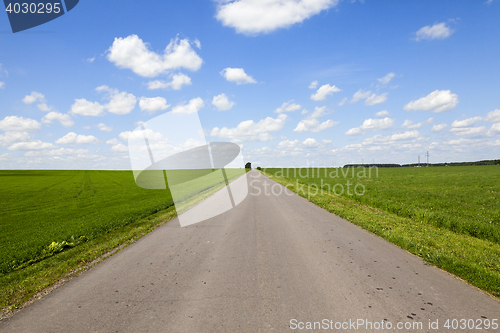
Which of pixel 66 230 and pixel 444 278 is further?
pixel 66 230

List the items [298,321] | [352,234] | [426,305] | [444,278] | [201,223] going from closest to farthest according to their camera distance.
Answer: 1. [298,321]
2. [426,305]
3. [444,278]
4. [352,234]
5. [201,223]

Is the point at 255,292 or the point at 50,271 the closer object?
the point at 255,292

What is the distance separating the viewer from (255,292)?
4.54m

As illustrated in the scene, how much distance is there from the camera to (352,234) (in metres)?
8.55

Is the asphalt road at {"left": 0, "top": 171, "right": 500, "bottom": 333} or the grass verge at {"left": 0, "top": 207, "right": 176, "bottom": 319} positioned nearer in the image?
the asphalt road at {"left": 0, "top": 171, "right": 500, "bottom": 333}

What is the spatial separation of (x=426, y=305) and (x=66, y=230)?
13.3 meters

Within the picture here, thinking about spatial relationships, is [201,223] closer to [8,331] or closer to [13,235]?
[8,331]

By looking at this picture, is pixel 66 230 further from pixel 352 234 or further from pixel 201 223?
pixel 352 234

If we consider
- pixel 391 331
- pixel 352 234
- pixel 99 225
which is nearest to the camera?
pixel 391 331

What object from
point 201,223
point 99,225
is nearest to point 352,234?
point 201,223

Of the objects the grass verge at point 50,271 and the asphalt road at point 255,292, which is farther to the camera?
the grass verge at point 50,271

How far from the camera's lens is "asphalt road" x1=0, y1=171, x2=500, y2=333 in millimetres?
3709

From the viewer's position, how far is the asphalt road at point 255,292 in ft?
12.2

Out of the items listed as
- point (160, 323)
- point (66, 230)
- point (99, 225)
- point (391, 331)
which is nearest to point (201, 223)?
point (99, 225)
